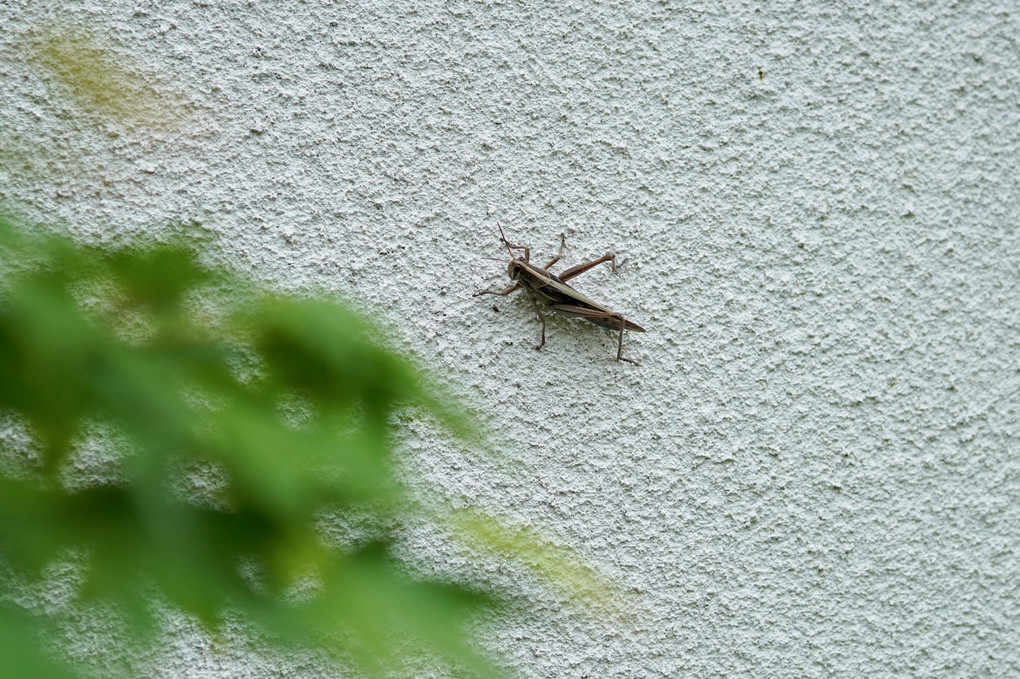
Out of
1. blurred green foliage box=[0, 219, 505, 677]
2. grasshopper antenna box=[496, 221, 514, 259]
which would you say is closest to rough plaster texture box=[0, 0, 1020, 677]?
grasshopper antenna box=[496, 221, 514, 259]

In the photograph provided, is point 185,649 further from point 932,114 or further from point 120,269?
point 932,114

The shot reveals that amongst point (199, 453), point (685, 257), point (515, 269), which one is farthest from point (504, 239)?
point (199, 453)

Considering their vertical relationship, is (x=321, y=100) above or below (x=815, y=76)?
below

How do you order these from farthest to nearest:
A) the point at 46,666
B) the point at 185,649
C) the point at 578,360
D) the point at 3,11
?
1. the point at 578,360
2. the point at 185,649
3. the point at 3,11
4. the point at 46,666

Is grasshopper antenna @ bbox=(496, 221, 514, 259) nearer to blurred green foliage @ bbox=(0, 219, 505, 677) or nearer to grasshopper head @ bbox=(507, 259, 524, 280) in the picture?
grasshopper head @ bbox=(507, 259, 524, 280)

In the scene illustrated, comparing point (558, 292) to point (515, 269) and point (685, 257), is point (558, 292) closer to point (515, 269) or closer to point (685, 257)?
point (515, 269)

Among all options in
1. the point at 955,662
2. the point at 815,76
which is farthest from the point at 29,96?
the point at 955,662

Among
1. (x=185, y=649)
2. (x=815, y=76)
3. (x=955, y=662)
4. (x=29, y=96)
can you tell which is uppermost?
(x=815, y=76)
